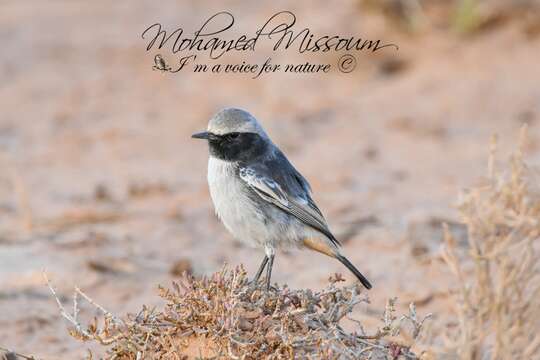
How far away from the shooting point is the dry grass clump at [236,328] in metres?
4.93

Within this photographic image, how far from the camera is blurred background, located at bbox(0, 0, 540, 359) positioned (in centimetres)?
849

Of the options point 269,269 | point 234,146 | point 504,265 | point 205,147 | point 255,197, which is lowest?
point 504,265

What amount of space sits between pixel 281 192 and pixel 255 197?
0.18 meters

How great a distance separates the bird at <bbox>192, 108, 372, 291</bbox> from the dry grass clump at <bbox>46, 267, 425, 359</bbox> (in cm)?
106

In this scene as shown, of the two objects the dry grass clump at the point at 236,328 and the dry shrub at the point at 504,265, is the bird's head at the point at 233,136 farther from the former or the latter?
the dry shrub at the point at 504,265

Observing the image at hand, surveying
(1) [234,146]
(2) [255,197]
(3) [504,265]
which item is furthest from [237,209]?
(3) [504,265]

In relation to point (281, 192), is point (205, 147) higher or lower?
higher

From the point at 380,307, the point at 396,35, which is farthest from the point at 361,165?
the point at 380,307

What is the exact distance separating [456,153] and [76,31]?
6913mm

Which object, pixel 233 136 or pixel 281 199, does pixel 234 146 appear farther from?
pixel 281 199

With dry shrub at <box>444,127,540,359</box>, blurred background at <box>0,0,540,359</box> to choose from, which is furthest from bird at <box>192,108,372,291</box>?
dry shrub at <box>444,127,540,359</box>

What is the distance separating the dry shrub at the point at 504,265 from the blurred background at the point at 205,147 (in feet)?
8.72

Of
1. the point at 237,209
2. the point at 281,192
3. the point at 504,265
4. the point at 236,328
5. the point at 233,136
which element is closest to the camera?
the point at 504,265

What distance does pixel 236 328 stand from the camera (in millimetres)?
4992
